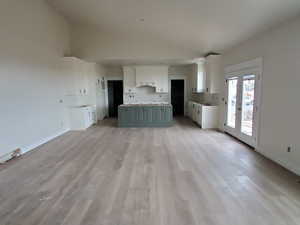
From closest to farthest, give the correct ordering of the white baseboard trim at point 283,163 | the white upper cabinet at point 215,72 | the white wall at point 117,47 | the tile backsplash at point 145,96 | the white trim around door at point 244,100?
the white baseboard trim at point 283,163, the white trim around door at point 244,100, the white upper cabinet at point 215,72, the white wall at point 117,47, the tile backsplash at point 145,96

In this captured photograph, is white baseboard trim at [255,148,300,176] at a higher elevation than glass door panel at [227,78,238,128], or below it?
below

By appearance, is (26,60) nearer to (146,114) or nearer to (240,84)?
(146,114)

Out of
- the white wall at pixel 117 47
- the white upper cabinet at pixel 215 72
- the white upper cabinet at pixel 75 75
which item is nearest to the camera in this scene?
the white upper cabinet at pixel 215 72

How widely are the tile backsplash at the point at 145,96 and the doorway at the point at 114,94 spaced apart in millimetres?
643

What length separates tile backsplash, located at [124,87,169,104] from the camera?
9.46m

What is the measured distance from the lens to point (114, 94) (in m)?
9.88

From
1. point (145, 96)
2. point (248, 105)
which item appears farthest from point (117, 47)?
point (248, 105)

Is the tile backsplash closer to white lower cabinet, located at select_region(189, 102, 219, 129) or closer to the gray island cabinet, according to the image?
the gray island cabinet

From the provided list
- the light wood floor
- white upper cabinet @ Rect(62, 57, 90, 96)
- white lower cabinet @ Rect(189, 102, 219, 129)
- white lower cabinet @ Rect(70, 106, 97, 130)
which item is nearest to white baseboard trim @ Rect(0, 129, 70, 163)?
the light wood floor

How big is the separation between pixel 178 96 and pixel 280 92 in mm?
6452

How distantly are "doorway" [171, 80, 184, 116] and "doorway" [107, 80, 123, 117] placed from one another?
8.96ft

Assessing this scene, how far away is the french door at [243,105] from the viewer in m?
4.29

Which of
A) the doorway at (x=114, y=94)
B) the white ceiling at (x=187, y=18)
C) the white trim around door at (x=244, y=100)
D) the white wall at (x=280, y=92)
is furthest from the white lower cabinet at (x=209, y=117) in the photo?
the doorway at (x=114, y=94)

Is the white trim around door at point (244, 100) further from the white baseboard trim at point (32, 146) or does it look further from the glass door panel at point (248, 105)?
the white baseboard trim at point (32, 146)
